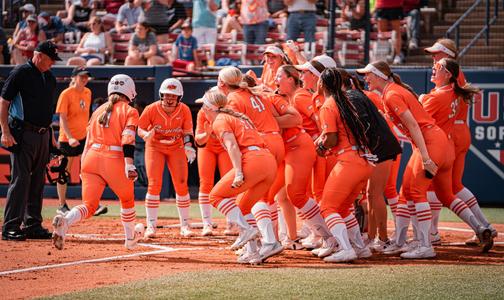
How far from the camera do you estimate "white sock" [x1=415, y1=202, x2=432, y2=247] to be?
9945mm

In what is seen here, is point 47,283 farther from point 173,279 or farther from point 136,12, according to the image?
point 136,12

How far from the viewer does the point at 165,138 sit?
1203 centimetres

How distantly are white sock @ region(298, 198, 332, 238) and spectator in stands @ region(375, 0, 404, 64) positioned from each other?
8376mm

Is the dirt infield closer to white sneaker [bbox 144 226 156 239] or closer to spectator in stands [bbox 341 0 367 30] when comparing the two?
white sneaker [bbox 144 226 156 239]

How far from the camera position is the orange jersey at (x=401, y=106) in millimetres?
9750

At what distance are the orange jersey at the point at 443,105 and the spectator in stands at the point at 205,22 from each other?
9136 mm

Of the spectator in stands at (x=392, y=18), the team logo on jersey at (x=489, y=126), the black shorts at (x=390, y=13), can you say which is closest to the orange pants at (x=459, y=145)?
the team logo on jersey at (x=489, y=126)

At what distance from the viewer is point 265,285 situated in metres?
8.05

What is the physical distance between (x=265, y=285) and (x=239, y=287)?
0.23 meters

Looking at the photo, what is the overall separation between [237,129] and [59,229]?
2167 millimetres

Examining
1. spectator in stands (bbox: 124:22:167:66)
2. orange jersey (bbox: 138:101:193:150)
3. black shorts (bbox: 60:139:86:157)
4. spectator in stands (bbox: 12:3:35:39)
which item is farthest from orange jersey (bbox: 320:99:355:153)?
spectator in stands (bbox: 12:3:35:39)

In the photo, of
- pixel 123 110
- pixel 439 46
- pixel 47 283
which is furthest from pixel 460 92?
pixel 47 283

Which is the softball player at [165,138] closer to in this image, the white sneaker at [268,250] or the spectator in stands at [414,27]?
the white sneaker at [268,250]

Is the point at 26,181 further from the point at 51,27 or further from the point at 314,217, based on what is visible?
the point at 51,27
